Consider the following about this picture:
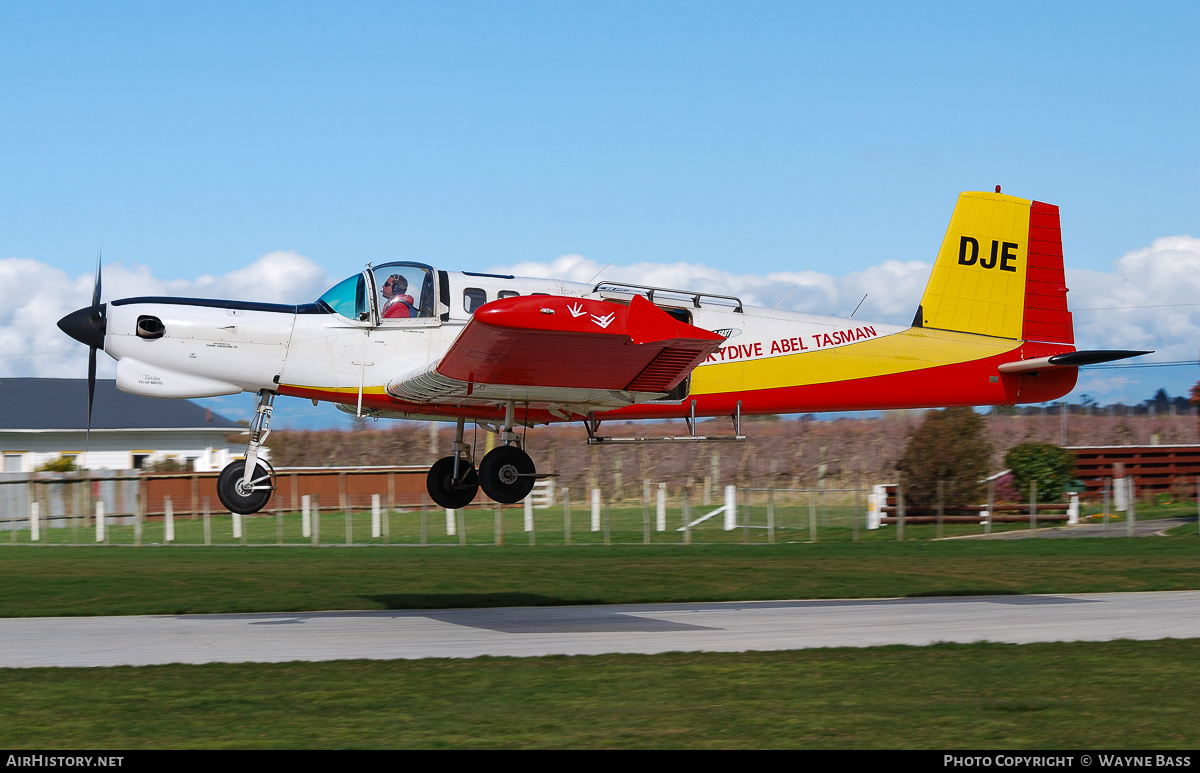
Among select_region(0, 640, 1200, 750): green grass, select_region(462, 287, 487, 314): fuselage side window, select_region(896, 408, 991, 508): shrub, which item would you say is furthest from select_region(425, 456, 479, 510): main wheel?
select_region(896, 408, 991, 508): shrub

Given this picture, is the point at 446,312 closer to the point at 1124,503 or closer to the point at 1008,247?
the point at 1008,247

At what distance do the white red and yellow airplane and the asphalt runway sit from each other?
1.90m

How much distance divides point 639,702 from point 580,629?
18.0 feet

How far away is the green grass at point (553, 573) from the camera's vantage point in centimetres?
1952

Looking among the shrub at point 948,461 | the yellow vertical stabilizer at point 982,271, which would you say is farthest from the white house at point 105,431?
the yellow vertical stabilizer at point 982,271

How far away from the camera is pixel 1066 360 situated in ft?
52.4

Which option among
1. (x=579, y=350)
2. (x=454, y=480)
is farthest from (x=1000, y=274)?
(x=454, y=480)

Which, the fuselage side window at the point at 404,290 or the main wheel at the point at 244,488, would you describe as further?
the fuselage side window at the point at 404,290

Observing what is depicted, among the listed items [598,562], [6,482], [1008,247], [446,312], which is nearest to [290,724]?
[446,312]

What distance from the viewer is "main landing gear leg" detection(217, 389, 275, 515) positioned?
14.5m

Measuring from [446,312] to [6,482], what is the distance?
92.2 ft

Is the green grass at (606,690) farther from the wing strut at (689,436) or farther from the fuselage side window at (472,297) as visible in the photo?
the fuselage side window at (472,297)

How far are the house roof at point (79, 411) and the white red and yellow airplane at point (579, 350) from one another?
3863 cm

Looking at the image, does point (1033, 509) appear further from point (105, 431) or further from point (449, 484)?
point (105, 431)
